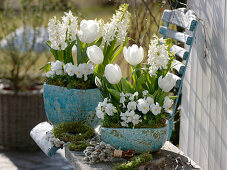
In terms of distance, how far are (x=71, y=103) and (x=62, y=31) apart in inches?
16.9

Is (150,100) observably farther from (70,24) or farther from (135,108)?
(70,24)

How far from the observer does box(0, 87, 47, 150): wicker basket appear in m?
4.25

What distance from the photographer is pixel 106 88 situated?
84.7 inches

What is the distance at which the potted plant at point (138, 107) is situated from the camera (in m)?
1.98

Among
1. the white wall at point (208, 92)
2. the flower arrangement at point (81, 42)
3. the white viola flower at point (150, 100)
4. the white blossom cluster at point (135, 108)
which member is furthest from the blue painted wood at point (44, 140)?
the white wall at point (208, 92)

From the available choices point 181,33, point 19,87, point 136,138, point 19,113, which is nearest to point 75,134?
point 136,138

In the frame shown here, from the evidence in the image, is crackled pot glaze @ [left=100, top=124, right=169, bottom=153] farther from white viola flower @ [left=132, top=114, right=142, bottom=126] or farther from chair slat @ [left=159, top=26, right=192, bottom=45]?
chair slat @ [left=159, top=26, right=192, bottom=45]

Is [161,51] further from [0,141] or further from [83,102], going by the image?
[0,141]

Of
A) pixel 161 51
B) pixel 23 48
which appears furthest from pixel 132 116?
pixel 23 48

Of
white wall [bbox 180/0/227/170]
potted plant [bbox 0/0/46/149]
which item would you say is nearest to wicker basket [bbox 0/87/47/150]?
potted plant [bbox 0/0/46/149]

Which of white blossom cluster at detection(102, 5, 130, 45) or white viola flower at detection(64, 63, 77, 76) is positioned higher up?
white blossom cluster at detection(102, 5, 130, 45)

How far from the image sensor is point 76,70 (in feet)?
7.71

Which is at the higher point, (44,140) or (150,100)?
(150,100)

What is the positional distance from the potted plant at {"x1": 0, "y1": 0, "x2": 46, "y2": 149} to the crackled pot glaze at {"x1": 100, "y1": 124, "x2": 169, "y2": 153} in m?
2.38
